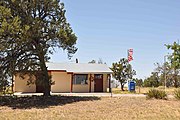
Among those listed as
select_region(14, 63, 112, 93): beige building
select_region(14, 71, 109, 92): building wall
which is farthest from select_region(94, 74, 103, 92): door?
select_region(14, 71, 109, 92): building wall

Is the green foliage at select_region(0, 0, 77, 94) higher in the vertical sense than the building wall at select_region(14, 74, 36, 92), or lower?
higher

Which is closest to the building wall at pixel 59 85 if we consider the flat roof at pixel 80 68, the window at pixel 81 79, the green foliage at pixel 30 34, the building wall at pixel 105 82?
the window at pixel 81 79

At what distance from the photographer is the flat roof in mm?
33219

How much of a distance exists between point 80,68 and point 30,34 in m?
16.5

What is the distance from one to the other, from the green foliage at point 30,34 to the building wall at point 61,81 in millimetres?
10644

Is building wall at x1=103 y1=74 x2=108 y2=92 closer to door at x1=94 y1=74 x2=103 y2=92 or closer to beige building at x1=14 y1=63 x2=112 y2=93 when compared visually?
beige building at x1=14 y1=63 x2=112 y2=93

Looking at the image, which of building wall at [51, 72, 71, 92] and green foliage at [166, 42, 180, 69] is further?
building wall at [51, 72, 71, 92]

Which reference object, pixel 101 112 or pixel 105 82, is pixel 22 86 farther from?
pixel 101 112

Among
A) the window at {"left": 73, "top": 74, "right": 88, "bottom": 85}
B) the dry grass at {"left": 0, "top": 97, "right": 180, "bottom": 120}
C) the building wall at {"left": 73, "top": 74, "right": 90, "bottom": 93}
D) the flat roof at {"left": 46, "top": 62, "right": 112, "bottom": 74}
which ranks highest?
the flat roof at {"left": 46, "top": 62, "right": 112, "bottom": 74}

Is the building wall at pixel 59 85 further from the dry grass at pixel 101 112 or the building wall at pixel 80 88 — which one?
the dry grass at pixel 101 112

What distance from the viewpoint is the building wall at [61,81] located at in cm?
3288

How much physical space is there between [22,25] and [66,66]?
53.8ft

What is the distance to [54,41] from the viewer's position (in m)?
21.0

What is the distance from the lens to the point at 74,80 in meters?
33.2
